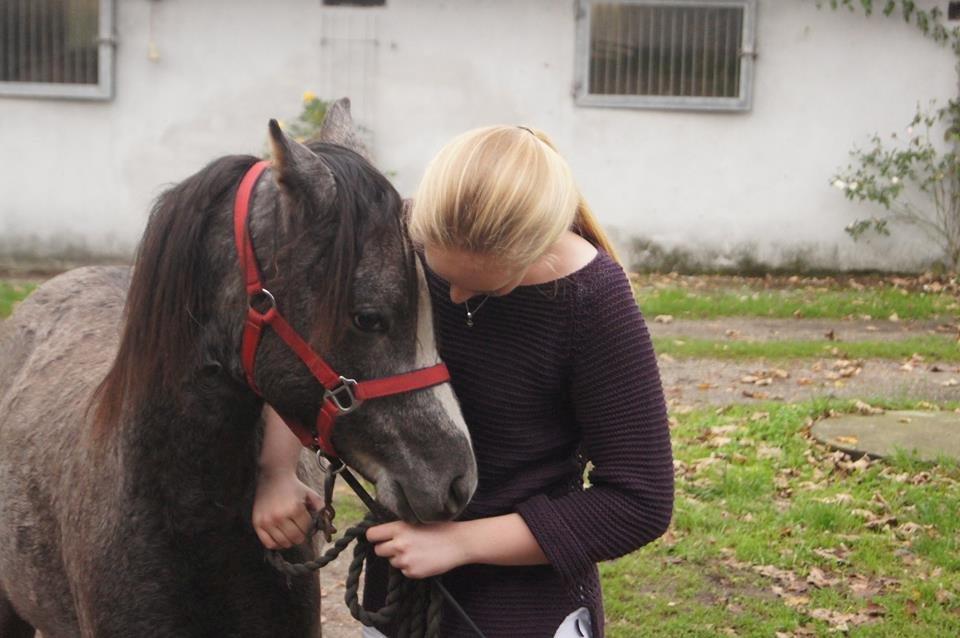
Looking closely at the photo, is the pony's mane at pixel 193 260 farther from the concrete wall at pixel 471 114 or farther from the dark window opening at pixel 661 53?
the dark window opening at pixel 661 53

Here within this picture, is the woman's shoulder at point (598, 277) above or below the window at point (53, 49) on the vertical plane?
below

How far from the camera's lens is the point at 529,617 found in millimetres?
2354

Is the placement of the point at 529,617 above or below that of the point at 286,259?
below

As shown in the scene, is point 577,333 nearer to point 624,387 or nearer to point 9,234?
point 624,387

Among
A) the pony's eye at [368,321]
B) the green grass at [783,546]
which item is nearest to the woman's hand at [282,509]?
the pony's eye at [368,321]

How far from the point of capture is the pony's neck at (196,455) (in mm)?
2521

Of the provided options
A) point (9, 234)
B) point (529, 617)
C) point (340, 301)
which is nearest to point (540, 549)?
point (529, 617)

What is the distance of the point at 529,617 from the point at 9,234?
11.8 metres

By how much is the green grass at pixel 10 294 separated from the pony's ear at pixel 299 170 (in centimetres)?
777

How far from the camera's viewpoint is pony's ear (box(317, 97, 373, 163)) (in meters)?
2.67

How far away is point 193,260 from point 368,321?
409 millimetres

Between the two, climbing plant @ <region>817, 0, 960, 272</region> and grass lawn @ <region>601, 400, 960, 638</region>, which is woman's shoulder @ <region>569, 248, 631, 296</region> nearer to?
grass lawn @ <region>601, 400, 960, 638</region>

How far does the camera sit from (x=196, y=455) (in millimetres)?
2559

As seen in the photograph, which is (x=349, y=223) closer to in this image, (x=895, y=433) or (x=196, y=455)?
(x=196, y=455)
